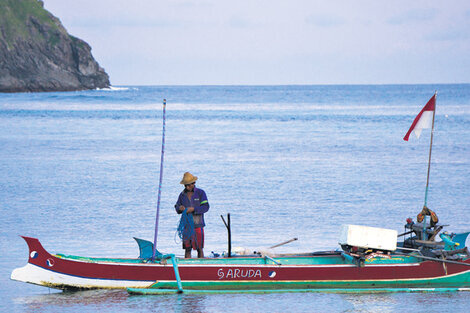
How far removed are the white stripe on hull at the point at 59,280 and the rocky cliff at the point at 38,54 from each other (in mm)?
144691

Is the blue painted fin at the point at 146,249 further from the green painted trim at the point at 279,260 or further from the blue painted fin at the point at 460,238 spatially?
the blue painted fin at the point at 460,238

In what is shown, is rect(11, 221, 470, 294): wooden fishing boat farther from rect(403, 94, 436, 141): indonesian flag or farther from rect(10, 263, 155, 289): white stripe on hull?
rect(403, 94, 436, 141): indonesian flag

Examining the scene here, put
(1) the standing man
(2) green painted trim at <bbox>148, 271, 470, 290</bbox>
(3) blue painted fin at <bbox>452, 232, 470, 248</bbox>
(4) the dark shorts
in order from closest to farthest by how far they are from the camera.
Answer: (2) green painted trim at <bbox>148, 271, 470, 290</bbox>, (1) the standing man, (4) the dark shorts, (3) blue painted fin at <bbox>452, 232, 470, 248</bbox>

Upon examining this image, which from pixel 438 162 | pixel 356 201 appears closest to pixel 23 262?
pixel 356 201

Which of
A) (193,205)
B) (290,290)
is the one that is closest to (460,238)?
(290,290)

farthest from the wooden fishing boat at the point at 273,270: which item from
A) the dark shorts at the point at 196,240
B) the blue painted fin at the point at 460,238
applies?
the blue painted fin at the point at 460,238

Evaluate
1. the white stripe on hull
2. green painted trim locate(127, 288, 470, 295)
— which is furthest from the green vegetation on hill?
green painted trim locate(127, 288, 470, 295)

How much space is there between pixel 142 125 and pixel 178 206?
54736 mm

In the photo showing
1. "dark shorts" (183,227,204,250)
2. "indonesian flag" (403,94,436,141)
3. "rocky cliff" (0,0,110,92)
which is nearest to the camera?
"dark shorts" (183,227,204,250)

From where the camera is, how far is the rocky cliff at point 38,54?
6127 inches

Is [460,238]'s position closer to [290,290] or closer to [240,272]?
[290,290]

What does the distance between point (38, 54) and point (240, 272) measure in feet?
506

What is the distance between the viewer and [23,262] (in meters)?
16.5

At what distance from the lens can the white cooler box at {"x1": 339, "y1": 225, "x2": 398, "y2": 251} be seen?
14250 millimetres
